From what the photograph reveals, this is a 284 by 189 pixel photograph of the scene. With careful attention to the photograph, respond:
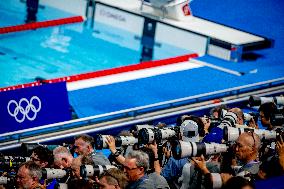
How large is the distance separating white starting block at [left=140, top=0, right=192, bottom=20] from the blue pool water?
684 mm

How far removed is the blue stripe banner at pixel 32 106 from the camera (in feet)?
23.7

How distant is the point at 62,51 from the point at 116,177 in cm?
873

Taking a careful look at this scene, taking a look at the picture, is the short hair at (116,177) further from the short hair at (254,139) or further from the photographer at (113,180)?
the short hair at (254,139)

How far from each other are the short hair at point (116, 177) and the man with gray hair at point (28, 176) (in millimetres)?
636

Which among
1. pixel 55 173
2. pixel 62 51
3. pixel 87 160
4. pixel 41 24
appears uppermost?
pixel 41 24

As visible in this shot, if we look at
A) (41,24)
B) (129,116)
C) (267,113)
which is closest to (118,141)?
(267,113)

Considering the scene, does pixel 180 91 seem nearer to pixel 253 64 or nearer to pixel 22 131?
pixel 253 64

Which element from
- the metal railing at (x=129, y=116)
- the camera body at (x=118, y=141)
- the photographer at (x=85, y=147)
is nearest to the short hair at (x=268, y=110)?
the camera body at (x=118, y=141)

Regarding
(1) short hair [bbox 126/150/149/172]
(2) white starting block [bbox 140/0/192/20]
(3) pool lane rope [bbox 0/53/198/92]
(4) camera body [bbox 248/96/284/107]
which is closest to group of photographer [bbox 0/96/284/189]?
(1) short hair [bbox 126/150/149/172]

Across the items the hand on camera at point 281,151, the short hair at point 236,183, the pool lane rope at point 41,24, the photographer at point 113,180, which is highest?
the pool lane rope at point 41,24

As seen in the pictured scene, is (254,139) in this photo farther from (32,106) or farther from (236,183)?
(32,106)

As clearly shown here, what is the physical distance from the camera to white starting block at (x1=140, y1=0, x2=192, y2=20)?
13023 millimetres

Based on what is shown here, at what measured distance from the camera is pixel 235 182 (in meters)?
3.78

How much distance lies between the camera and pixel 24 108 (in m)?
7.35
